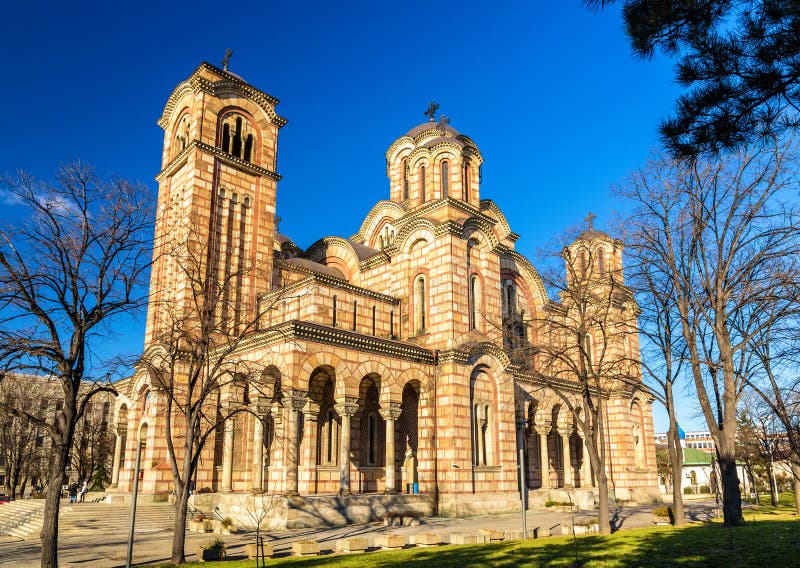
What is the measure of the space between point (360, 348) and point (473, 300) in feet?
24.1

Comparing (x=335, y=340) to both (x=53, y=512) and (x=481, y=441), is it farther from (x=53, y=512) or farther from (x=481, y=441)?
(x=53, y=512)

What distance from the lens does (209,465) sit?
25656 mm

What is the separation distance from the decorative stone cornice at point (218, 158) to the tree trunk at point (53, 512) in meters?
19.0

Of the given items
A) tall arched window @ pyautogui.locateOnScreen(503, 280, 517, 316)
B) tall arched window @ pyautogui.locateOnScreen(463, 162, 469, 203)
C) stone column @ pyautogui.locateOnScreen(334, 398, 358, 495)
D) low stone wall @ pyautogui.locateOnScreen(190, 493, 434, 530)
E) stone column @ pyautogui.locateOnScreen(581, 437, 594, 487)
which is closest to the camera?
low stone wall @ pyautogui.locateOnScreen(190, 493, 434, 530)

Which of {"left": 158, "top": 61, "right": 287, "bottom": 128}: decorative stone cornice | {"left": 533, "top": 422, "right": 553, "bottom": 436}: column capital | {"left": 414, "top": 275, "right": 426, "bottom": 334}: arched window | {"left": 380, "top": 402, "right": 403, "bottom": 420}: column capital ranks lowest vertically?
{"left": 533, "top": 422, "right": 553, "bottom": 436}: column capital

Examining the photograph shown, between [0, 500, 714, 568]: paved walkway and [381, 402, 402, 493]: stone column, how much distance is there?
75.9 inches

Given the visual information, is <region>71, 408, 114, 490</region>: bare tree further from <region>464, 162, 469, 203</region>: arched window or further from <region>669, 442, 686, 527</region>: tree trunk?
<region>669, 442, 686, 527</region>: tree trunk

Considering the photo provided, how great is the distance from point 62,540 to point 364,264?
18.2 metres

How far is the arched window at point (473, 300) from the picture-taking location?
2822 cm

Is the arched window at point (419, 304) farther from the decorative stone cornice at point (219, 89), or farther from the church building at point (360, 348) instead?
the decorative stone cornice at point (219, 89)

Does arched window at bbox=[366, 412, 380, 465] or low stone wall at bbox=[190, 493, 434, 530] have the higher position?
arched window at bbox=[366, 412, 380, 465]

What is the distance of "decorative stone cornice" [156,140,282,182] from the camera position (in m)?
28.5

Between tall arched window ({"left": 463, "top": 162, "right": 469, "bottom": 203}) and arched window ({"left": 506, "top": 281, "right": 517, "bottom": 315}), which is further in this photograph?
arched window ({"left": 506, "top": 281, "right": 517, "bottom": 315})

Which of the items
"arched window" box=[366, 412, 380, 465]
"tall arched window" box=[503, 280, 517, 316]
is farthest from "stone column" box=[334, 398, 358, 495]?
"tall arched window" box=[503, 280, 517, 316]
